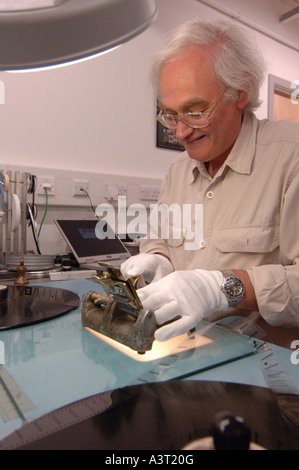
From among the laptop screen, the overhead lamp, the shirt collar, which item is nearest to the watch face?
the shirt collar

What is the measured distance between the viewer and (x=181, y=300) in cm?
70

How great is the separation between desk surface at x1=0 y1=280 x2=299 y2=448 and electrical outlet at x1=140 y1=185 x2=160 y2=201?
148 centimetres

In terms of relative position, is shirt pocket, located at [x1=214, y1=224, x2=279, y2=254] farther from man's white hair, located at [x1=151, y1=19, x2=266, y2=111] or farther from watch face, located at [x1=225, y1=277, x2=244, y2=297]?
man's white hair, located at [x1=151, y1=19, x2=266, y2=111]

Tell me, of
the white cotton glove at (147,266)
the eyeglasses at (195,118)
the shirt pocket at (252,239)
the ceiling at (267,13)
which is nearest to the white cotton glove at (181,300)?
the white cotton glove at (147,266)

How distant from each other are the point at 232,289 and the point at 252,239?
298 millimetres

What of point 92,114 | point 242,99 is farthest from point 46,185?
point 242,99

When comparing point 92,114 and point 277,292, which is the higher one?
point 92,114

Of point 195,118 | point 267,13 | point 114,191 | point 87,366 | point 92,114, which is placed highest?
point 267,13

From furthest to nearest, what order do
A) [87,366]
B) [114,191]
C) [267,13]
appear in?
[267,13] → [114,191] → [87,366]

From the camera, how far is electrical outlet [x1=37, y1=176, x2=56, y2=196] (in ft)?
5.74

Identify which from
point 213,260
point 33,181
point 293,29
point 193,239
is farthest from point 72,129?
point 293,29

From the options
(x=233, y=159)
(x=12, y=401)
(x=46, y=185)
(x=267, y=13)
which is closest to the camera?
(x=12, y=401)

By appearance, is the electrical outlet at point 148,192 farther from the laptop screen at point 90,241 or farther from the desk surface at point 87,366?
the desk surface at point 87,366

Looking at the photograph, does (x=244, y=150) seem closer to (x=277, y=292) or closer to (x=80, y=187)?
(x=277, y=292)
